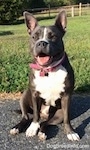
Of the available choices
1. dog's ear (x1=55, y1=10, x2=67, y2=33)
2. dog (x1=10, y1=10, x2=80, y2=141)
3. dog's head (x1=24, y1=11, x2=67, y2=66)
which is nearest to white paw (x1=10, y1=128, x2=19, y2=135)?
dog (x1=10, y1=10, x2=80, y2=141)

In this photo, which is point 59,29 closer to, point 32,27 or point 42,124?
point 32,27

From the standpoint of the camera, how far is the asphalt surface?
191 inches

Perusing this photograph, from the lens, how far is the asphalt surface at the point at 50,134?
16.0ft

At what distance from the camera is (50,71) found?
527 cm

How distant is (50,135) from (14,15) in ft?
106

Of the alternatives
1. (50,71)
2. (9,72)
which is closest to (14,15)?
(9,72)

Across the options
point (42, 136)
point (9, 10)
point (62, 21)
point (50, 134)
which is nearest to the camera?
point (42, 136)

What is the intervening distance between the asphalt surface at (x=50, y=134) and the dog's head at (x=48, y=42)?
0.90 m

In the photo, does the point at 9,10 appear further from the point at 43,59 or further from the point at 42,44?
the point at 42,44

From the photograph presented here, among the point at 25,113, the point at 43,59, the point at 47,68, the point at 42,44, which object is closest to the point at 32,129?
the point at 25,113

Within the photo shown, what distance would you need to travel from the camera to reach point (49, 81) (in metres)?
5.28

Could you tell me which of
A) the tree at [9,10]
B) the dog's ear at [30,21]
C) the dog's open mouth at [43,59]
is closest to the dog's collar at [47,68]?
the dog's open mouth at [43,59]

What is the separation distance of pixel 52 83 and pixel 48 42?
566 millimetres

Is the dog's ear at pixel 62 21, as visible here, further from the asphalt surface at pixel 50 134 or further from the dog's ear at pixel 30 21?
the asphalt surface at pixel 50 134
